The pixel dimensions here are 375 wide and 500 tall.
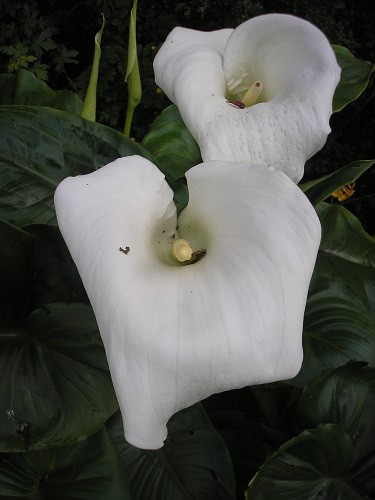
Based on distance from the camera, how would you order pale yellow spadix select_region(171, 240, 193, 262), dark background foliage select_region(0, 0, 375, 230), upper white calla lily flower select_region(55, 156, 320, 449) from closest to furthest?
1. upper white calla lily flower select_region(55, 156, 320, 449)
2. pale yellow spadix select_region(171, 240, 193, 262)
3. dark background foliage select_region(0, 0, 375, 230)

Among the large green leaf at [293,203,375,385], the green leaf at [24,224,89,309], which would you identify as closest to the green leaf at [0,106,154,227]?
the green leaf at [24,224,89,309]

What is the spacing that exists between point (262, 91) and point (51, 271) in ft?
1.23

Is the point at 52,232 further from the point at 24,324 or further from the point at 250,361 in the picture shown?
the point at 250,361

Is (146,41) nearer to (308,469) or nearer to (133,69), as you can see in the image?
(133,69)

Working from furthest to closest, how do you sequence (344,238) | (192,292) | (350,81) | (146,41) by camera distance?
(146,41) → (344,238) → (350,81) → (192,292)

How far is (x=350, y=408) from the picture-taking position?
788 millimetres

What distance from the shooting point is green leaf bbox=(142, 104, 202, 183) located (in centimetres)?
94

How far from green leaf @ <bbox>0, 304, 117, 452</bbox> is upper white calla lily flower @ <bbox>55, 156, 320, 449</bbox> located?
0.56 feet

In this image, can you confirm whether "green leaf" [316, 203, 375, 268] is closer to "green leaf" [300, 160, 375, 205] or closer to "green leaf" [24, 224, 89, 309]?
"green leaf" [300, 160, 375, 205]

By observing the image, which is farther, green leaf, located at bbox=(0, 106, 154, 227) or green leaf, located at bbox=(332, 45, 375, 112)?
green leaf, located at bbox=(332, 45, 375, 112)

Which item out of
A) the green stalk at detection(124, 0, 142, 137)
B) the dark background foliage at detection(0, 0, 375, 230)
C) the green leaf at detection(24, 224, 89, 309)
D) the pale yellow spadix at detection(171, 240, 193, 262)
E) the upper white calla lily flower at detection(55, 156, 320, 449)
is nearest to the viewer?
the upper white calla lily flower at detection(55, 156, 320, 449)

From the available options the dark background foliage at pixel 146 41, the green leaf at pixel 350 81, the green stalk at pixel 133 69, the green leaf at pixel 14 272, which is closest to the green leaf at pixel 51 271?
the green leaf at pixel 14 272

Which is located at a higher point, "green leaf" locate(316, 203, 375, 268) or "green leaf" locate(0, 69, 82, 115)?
"green leaf" locate(0, 69, 82, 115)

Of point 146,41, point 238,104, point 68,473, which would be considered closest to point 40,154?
point 238,104
